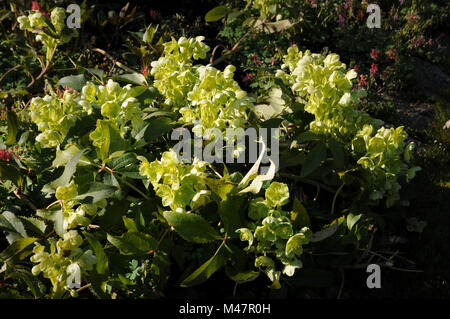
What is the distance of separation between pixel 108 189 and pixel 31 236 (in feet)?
1.62

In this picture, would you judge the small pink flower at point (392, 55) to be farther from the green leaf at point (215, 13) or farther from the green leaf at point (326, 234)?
the green leaf at point (326, 234)

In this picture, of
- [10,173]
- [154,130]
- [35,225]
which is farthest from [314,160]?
[10,173]

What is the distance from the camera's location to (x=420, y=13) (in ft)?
16.9

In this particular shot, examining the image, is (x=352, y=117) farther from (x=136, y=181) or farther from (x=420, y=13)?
(x=420, y=13)

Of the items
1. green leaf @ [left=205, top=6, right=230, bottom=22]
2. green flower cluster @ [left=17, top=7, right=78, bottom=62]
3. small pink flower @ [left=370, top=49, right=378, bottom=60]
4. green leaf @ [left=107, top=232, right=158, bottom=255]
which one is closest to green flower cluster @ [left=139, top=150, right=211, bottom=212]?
green leaf @ [left=107, top=232, right=158, bottom=255]

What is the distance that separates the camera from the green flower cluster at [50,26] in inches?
96.0

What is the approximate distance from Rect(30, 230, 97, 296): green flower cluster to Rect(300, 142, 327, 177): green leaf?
0.89 meters

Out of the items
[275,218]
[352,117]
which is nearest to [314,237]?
[275,218]

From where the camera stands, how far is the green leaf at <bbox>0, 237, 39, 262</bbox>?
1.68 meters

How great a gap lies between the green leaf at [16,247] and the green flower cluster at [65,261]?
134 millimetres

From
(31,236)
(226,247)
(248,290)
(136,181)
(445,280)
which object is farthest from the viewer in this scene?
(445,280)

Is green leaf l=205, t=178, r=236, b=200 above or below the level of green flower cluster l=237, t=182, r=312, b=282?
above

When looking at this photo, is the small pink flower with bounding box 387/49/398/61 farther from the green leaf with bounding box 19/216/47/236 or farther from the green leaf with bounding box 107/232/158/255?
the green leaf with bounding box 19/216/47/236
